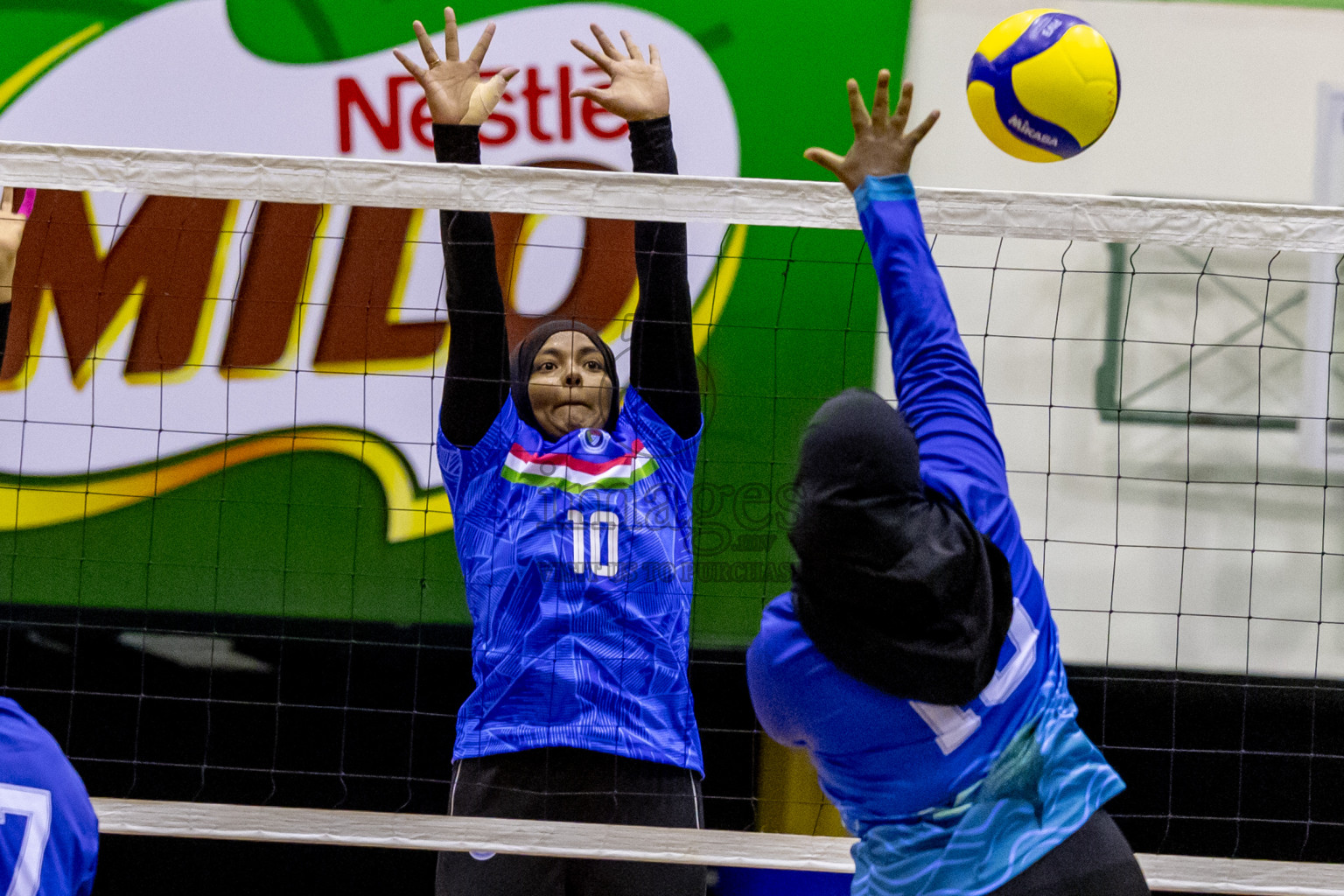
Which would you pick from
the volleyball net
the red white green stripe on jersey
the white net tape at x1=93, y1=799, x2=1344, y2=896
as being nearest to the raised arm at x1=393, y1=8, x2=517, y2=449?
the red white green stripe on jersey

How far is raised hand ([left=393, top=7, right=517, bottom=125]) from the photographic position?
2.67 m

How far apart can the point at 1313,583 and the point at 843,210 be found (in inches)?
111

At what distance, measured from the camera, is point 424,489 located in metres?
4.30

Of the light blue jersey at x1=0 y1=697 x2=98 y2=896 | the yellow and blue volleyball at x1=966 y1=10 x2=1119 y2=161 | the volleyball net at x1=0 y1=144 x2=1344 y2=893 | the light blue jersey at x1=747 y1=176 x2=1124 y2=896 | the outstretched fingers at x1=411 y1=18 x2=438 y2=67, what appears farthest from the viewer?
the volleyball net at x1=0 y1=144 x2=1344 y2=893

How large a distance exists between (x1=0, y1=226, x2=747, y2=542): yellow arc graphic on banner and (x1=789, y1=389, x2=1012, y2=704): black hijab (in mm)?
2796

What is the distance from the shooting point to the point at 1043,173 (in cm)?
448

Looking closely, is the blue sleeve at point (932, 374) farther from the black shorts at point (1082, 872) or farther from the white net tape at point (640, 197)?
the white net tape at point (640, 197)

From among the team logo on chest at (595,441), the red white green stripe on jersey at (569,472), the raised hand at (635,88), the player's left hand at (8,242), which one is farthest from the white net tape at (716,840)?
the raised hand at (635,88)

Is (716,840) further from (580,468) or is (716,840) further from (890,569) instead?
(890,569)

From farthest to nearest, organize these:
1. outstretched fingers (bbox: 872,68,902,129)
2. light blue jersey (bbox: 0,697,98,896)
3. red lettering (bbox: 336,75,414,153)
→ red lettering (bbox: 336,75,414,153), outstretched fingers (bbox: 872,68,902,129), light blue jersey (bbox: 0,697,98,896)

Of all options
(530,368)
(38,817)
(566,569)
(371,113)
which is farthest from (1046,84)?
(371,113)

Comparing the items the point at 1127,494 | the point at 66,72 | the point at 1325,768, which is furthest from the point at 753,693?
the point at 66,72

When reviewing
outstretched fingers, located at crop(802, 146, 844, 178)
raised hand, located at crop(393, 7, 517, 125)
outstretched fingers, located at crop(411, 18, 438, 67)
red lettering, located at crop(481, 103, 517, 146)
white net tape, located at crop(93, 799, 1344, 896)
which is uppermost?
red lettering, located at crop(481, 103, 517, 146)

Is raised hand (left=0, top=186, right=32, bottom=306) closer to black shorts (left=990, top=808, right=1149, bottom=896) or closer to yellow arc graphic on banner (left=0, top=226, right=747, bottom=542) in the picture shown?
yellow arc graphic on banner (left=0, top=226, right=747, bottom=542)
